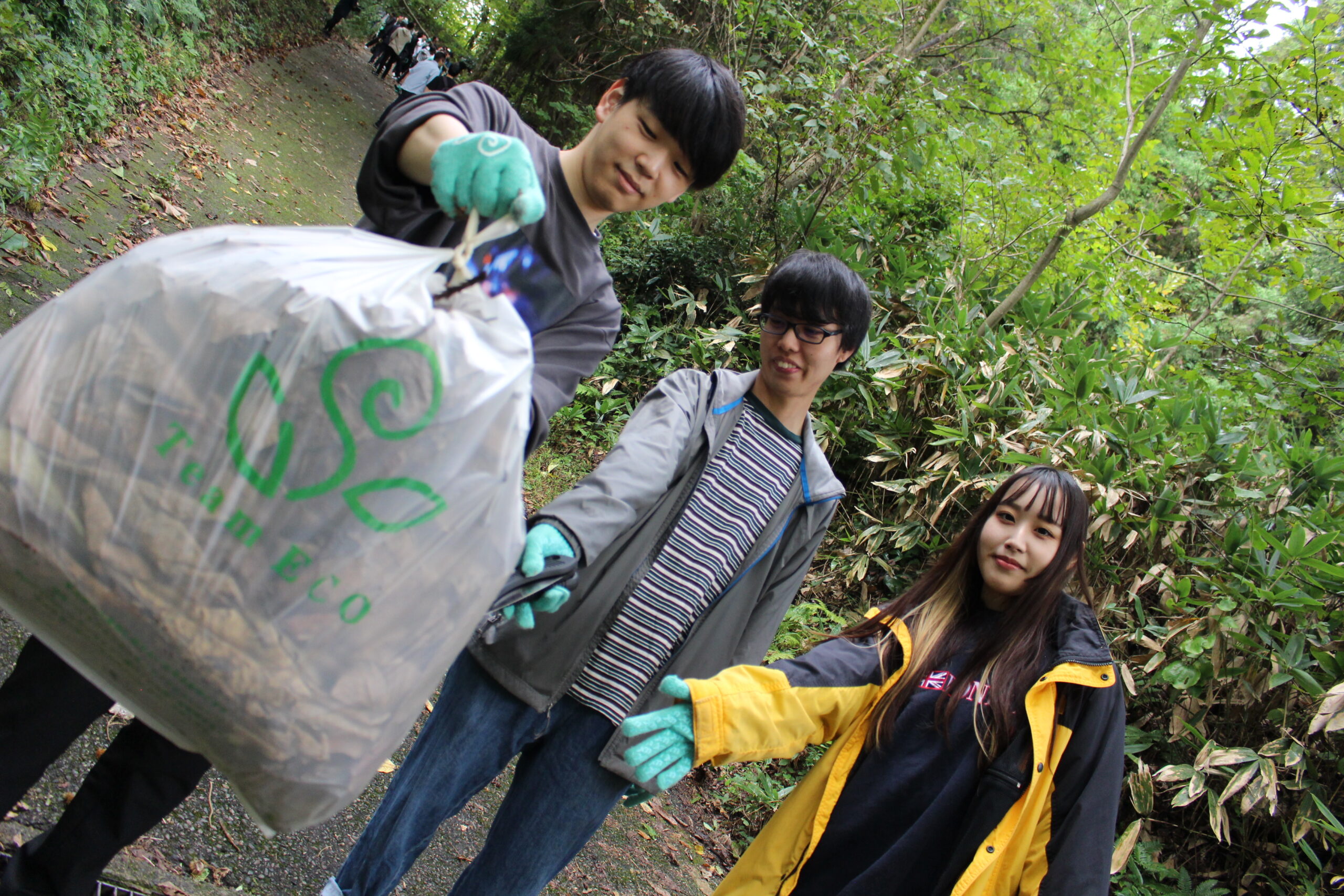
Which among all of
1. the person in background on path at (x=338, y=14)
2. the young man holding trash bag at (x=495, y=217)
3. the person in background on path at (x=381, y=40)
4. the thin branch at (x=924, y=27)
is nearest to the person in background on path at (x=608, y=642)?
the young man holding trash bag at (x=495, y=217)

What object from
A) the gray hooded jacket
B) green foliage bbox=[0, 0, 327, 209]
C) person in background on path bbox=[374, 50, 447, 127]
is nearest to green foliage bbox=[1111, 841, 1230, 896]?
the gray hooded jacket

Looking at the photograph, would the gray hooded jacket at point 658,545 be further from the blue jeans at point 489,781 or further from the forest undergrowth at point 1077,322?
the forest undergrowth at point 1077,322

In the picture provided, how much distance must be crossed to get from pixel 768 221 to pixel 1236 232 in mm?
3187

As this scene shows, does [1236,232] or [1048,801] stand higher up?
[1236,232]

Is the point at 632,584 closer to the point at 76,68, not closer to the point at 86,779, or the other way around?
the point at 86,779

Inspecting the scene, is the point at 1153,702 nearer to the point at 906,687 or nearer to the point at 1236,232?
the point at 906,687

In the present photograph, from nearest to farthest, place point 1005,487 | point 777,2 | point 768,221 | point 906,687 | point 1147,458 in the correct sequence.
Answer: point 906,687 → point 1005,487 → point 1147,458 → point 768,221 → point 777,2

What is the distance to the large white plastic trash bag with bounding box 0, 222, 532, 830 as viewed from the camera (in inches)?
39.2

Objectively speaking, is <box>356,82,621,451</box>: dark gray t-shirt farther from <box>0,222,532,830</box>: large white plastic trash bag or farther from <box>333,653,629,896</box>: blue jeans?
<box>333,653,629,896</box>: blue jeans

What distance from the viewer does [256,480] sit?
3.26ft

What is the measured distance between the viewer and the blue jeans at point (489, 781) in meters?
1.65

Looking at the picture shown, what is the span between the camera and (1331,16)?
4094 millimetres

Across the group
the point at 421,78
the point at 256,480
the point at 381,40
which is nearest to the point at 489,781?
the point at 256,480

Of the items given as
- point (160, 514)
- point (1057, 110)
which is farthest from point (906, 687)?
point (1057, 110)
